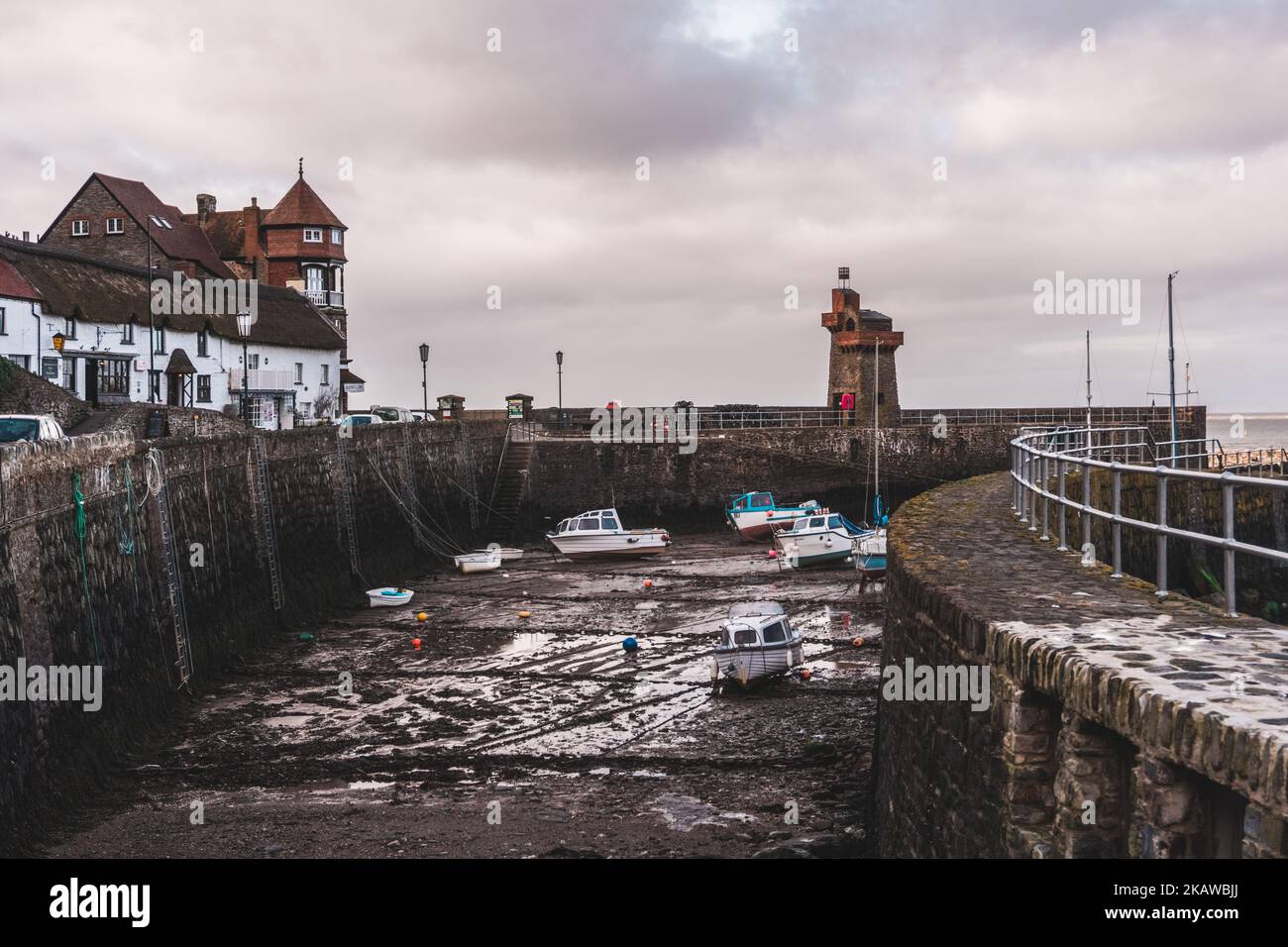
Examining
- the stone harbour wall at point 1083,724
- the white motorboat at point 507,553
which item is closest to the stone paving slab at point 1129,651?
the stone harbour wall at point 1083,724

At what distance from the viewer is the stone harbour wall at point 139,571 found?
574 inches

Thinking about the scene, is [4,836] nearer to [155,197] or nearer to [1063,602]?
[1063,602]

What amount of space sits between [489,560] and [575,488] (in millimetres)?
13478

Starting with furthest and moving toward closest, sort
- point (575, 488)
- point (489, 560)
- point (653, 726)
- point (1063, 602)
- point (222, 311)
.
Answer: point (222, 311), point (575, 488), point (489, 560), point (653, 726), point (1063, 602)

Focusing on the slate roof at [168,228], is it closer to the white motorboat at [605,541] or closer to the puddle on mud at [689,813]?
the white motorboat at [605,541]

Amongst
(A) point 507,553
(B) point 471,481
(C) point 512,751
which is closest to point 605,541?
(A) point 507,553

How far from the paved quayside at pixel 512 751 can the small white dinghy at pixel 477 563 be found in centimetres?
831

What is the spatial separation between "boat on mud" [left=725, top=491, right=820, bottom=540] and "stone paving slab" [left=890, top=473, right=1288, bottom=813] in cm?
3074

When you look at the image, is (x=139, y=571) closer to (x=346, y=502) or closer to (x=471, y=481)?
(x=346, y=502)

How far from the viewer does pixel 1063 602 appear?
8227 millimetres

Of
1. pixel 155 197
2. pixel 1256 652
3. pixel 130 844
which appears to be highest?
pixel 155 197

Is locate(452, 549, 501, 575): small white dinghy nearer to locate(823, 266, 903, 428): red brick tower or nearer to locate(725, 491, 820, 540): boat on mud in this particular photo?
locate(725, 491, 820, 540): boat on mud

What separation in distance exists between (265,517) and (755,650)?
41.2 feet
